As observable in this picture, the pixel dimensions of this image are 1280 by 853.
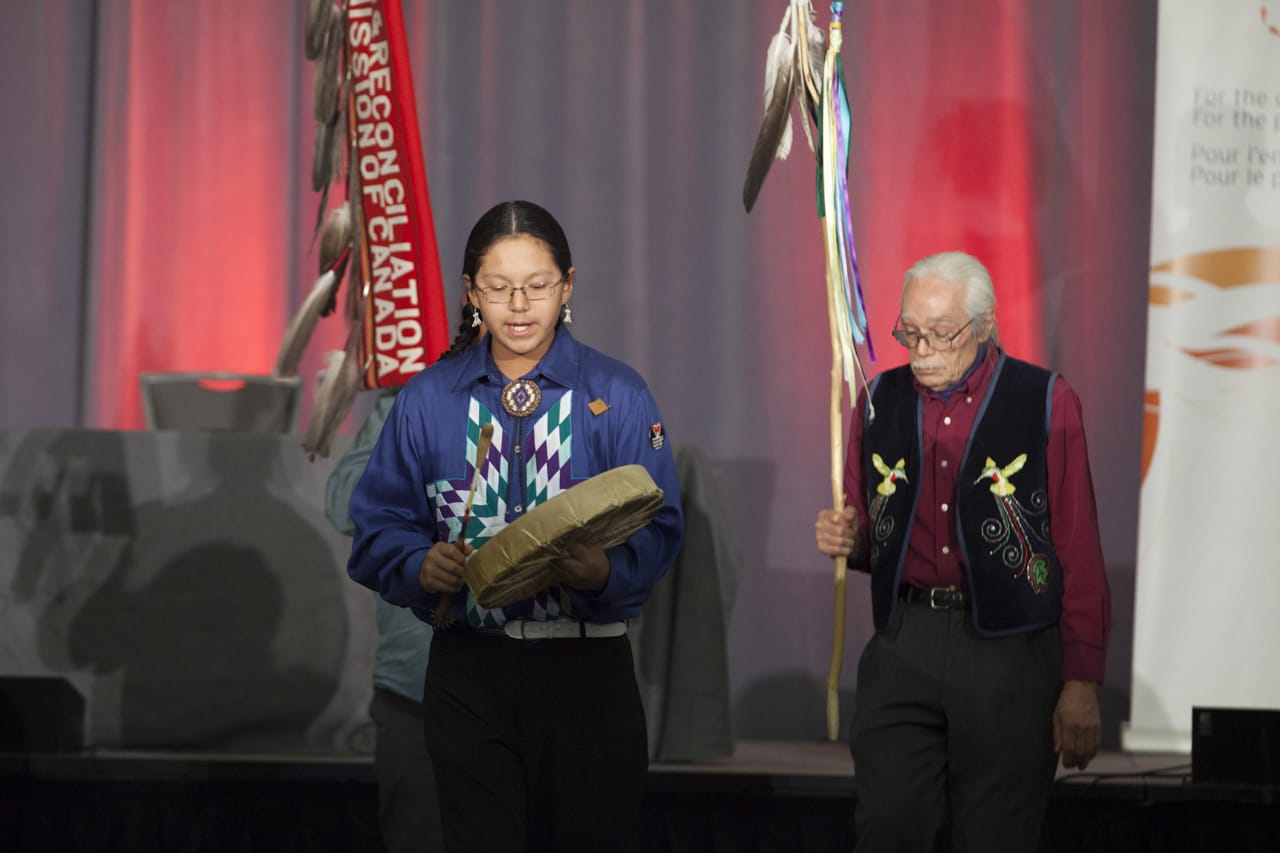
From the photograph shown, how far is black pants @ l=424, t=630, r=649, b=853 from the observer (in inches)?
78.1

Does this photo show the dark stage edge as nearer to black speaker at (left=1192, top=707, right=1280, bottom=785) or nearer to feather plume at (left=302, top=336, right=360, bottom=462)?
black speaker at (left=1192, top=707, right=1280, bottom=785)

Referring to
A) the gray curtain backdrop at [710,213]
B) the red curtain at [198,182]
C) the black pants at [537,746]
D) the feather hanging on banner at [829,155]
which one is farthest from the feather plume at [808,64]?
the red curtain at [198,182]

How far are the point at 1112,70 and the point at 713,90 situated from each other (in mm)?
1357

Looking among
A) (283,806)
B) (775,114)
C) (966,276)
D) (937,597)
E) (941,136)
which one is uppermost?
(941,136)

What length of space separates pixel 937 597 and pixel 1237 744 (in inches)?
52.8

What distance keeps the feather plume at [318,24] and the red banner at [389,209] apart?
0.11 metres

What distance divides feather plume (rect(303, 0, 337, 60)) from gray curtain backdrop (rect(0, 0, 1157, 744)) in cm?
201

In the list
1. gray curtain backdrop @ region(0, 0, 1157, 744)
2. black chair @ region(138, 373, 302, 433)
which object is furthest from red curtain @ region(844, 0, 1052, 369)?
black chair @ region(138, 373, 302, 433)

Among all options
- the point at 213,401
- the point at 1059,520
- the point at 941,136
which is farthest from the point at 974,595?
the point at 941,136

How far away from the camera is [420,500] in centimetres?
208

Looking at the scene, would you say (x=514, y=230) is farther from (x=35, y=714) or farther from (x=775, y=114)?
(x=35, y=714)

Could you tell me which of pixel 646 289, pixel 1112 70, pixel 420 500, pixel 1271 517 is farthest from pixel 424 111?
pixel 420 500

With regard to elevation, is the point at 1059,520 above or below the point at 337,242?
below

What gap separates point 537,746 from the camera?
1.99 meters
